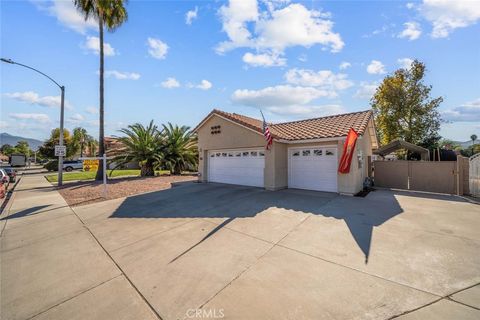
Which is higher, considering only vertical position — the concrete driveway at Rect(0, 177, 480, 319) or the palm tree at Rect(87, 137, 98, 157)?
the palm tree at Rect(87, 137, 98, 157)

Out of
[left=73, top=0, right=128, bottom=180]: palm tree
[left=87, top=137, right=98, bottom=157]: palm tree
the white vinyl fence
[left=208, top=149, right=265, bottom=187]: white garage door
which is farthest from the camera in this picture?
[left=87, top=137, right=98, bottom=157]: palm tree

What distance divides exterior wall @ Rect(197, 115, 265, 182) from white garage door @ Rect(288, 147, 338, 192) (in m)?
2.02

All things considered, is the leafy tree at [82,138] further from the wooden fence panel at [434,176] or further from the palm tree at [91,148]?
the wooden fence panel at [434,176]

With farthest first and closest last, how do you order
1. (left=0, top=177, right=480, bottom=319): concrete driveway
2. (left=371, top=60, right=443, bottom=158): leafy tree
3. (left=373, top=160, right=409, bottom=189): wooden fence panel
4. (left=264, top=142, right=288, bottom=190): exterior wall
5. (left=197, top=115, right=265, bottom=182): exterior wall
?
1. (left=371, top=60, right=443, bottom=158): leafy tree
2. (left=197, top=115, right=265, bottom=182): exterior wall
3. (left=373, top=160, right=409, bottom=189): wooden fence panel
4. (left=264, top=142, right=288, bottom=190): exterior wall
5. (left=0, top=177, right=480, bottom=319): concrete driveway

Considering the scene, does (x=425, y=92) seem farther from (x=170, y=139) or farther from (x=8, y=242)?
(x=8, y=242)

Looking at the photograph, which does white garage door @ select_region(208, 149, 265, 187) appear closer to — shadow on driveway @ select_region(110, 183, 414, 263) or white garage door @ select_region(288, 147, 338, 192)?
white garage door @ select_region(288, 147, 338, 192)

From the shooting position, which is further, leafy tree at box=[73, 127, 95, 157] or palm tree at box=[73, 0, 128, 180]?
leafy tree at box=[73, 127, 95, 157]

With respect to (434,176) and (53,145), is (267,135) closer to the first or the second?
(434,176)

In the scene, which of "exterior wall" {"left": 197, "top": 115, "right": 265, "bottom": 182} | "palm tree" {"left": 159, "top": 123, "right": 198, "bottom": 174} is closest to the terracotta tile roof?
"exterior wall" {"left": 197, "top": 115, "right": 265, "bottom": 182}

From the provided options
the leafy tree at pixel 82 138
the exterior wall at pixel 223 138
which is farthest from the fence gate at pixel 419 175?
the leafy tree at pixel 82 138

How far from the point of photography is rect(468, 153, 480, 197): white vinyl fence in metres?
9.20

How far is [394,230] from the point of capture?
5.31 m

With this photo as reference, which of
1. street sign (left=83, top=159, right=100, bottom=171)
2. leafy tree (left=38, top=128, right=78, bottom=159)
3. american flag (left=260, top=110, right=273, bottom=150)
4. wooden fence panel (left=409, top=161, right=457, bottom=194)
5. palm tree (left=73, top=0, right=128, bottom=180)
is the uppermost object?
palm tree (left=73, top=0, right=128, bottom=180)

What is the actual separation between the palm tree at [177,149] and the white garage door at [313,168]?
12.2 meters
